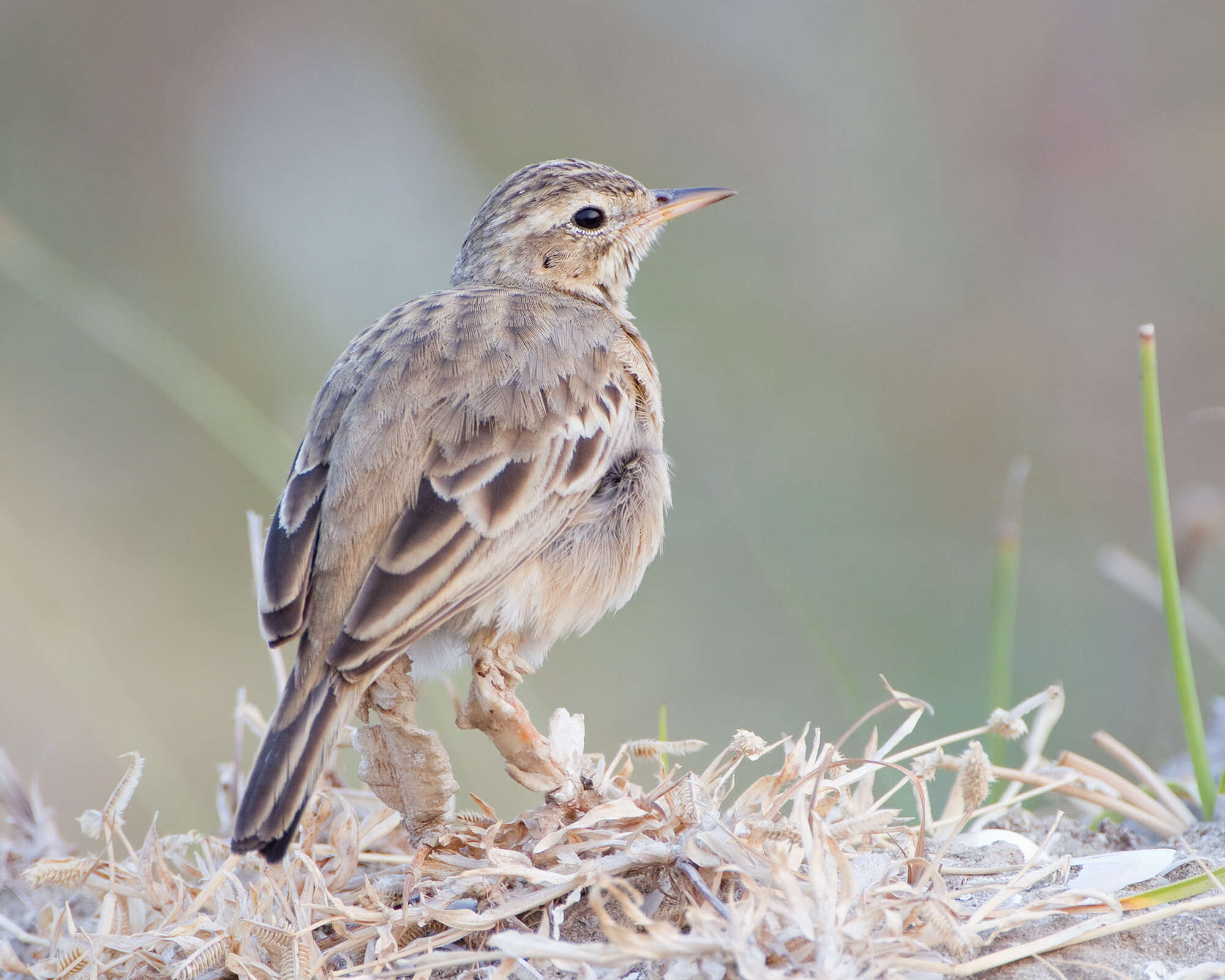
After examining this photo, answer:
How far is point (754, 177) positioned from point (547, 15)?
243cm

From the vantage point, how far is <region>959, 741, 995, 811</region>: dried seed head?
2.67 m

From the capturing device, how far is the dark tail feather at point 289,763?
8.55ft

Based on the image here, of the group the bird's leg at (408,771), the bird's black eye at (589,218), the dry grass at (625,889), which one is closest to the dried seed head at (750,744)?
the dry grass at (625,889)

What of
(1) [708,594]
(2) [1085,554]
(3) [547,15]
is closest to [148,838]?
(1) [708,594]

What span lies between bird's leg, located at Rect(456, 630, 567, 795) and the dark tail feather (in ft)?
1.17

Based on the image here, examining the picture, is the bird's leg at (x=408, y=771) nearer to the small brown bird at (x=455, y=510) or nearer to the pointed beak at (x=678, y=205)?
the small brown bird at (x=455, y=510)

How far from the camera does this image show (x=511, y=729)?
3.07m

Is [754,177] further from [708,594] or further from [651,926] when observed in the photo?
[651,926]

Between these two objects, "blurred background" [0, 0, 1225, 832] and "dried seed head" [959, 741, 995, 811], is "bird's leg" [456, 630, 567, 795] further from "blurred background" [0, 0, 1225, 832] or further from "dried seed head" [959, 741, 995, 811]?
"blurred background" [0, 0, 1225, 832]

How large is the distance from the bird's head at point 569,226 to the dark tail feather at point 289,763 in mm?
2270

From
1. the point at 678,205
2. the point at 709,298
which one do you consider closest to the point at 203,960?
the point at 678,205

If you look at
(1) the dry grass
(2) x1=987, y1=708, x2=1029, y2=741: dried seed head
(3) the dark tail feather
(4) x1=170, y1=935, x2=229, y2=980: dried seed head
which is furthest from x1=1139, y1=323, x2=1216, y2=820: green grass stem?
(4) x1=170, y1=935, x2=229, y2=980: dried seed head

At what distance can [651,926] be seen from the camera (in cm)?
214

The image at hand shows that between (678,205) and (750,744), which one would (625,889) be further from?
(678,205)
